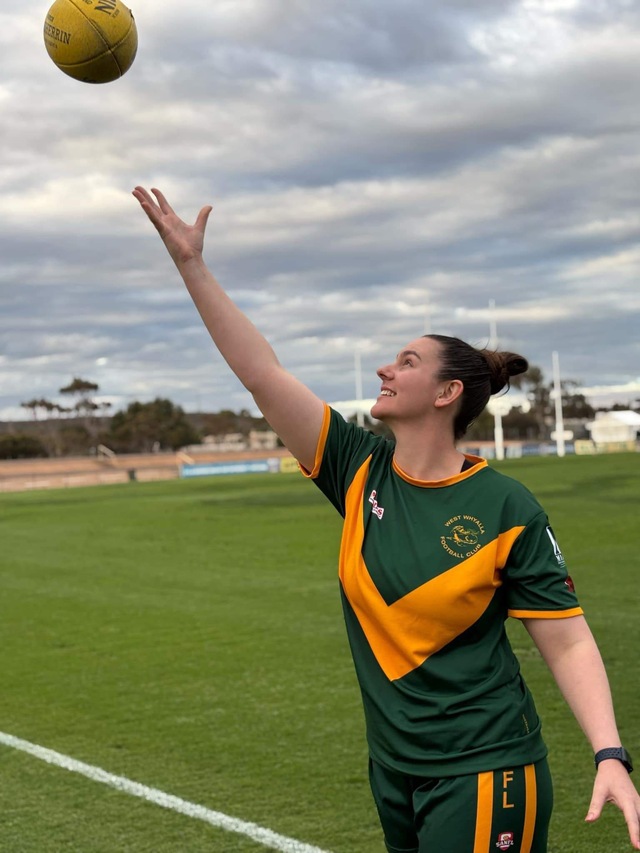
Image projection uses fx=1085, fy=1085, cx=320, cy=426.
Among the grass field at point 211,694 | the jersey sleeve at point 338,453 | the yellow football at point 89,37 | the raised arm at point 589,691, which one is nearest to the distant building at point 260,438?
the grass field at point 211,694

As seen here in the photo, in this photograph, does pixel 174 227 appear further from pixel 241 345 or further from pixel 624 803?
pixel 624 803

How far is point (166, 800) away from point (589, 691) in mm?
3644

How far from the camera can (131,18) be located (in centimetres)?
409

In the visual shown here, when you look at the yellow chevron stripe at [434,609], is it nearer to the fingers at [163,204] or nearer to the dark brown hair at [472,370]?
the dark brown hair at [472,370]

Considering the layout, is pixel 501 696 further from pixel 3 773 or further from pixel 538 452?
pixel 538 452

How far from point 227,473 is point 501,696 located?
2384 inches

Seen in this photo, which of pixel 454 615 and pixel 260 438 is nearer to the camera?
pixel 454 615

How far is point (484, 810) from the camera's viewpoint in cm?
277

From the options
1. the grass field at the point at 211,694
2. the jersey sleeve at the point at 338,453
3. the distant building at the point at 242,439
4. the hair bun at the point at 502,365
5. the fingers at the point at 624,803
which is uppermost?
the distant building at the point at 242,439

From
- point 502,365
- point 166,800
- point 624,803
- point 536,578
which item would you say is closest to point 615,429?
point 166,800

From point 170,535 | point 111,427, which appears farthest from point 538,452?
point 170,535

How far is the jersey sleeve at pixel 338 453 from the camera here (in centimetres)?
322

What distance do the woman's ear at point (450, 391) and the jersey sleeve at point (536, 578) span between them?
1.42ft

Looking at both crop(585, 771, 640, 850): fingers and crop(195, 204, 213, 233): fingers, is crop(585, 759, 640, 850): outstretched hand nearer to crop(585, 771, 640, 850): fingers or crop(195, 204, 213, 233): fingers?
crop(585, 771, 640, 850): fingers
